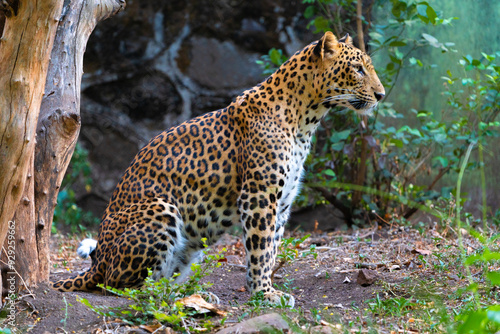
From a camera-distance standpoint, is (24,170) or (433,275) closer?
(24,170)

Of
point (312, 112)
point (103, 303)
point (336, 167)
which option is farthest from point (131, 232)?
point (336, 167)

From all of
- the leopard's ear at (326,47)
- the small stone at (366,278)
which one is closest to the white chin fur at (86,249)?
the small stone at (366,278)

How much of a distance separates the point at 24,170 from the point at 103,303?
1.32 meters

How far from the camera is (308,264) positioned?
631 centimetres

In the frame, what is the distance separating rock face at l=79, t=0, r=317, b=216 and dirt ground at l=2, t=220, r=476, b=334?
305cm

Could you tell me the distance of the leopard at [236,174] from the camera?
4957 millimetres

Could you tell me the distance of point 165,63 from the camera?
10.6 m

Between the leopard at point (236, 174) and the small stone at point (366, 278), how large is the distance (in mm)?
779

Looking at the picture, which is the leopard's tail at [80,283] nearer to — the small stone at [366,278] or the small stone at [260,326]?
the small stone at [260,326]

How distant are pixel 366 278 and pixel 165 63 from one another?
22.7ft

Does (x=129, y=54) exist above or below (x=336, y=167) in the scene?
above

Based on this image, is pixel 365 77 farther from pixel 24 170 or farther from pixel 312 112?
pixel 24 170

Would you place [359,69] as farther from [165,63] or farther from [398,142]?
[165,63]

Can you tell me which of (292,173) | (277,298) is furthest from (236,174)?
(277,298)
